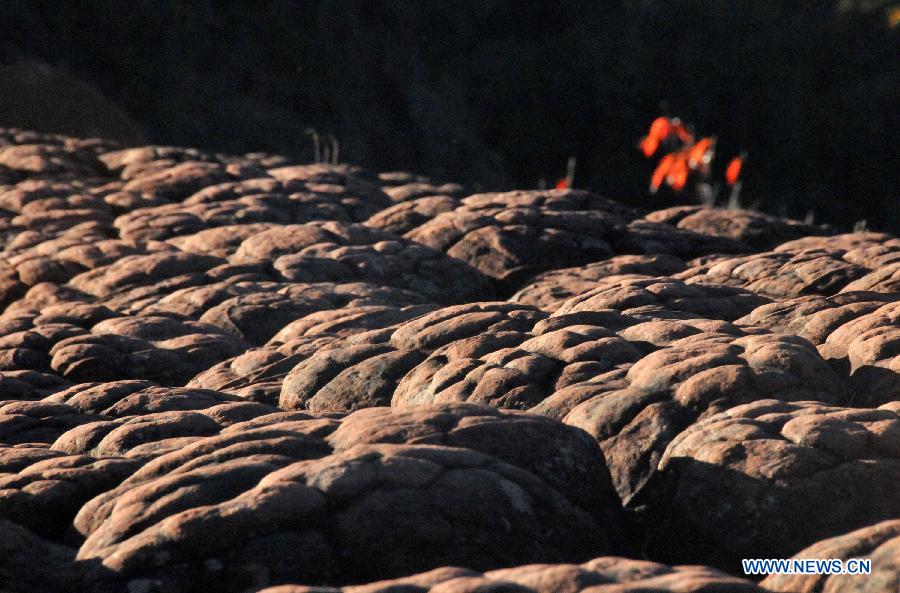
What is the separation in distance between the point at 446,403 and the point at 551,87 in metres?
26.0

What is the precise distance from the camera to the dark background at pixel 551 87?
88.0 feet

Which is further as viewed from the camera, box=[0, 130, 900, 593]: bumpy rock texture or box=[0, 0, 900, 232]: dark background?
box=[0, 0, 900, 232]: dark background

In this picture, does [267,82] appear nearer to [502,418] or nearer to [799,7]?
[799,7]

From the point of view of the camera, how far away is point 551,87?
98.8 ft

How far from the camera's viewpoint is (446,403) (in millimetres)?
4879

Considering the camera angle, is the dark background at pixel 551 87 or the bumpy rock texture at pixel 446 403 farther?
the dark background at pixel 551 87

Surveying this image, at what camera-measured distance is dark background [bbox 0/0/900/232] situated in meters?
26.8

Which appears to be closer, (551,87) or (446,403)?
(446,403)

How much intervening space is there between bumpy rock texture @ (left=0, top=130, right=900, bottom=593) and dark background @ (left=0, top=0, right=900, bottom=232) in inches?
659

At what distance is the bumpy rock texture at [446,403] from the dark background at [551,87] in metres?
16.7

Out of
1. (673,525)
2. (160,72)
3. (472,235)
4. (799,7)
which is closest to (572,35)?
(799,7)

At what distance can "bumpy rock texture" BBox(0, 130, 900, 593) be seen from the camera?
4027mm

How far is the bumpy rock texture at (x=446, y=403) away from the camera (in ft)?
13.2

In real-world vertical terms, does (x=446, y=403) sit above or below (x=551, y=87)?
above
